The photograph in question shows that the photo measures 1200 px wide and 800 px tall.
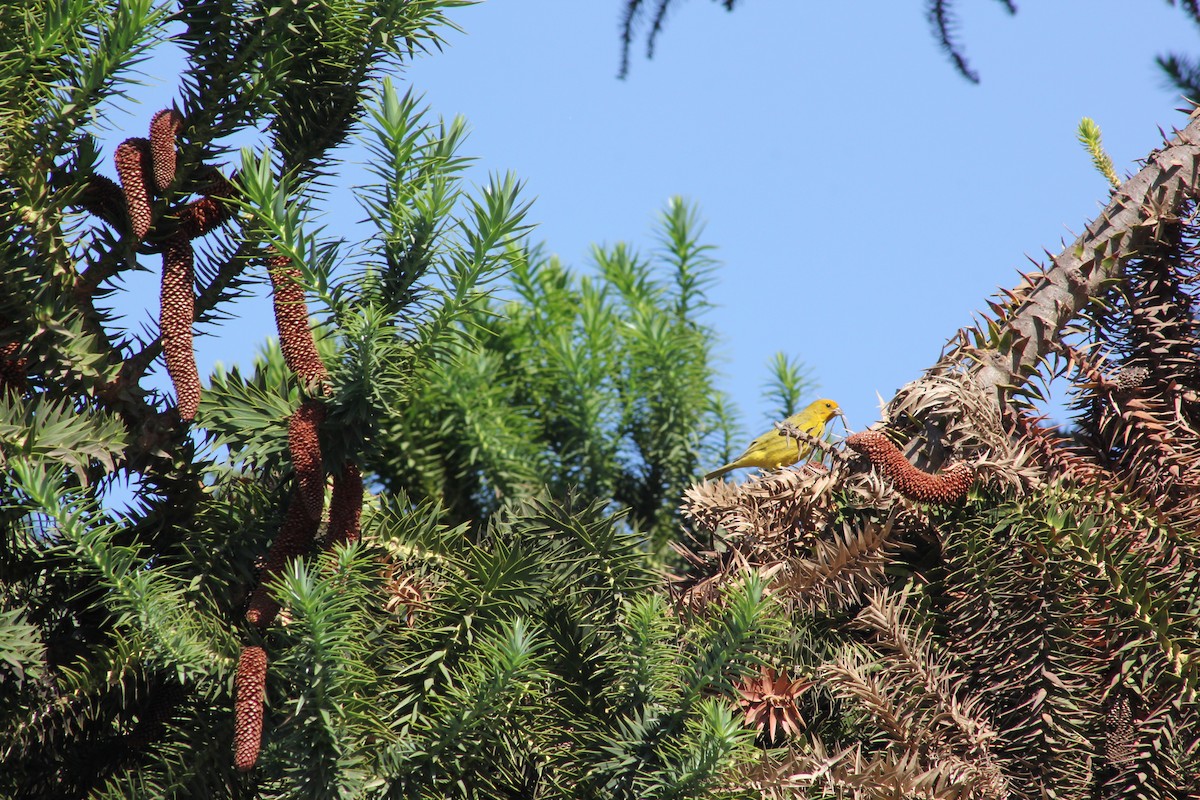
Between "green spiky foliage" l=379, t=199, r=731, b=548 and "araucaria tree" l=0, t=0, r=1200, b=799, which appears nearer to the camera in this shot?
"araucaria tree" l=0, t=0, r=1200, b=799

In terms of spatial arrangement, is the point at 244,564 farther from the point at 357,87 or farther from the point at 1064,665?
the point at 1064,665

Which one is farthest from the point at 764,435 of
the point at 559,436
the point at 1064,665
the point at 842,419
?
the point at 1064,665

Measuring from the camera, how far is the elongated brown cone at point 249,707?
89cm

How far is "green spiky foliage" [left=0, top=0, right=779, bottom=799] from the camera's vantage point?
0.93 m

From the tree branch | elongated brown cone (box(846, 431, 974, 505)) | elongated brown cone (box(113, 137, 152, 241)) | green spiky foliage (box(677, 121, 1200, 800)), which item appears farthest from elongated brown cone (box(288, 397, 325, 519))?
the tree branch

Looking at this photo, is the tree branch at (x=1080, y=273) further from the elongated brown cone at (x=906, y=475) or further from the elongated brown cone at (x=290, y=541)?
the elongated brown cone at (x=290, y=541)

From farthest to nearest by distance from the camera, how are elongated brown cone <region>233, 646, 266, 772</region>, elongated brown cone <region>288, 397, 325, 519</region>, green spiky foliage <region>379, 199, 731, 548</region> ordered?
1. green spiky foliage <region>379, 199, 731, 548</region>
2. elongated brown cone <region>288, 397, 325, 519</region>
3. elongated brown cone <region>233, 646, 266, 772</region>

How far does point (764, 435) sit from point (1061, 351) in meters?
1.21

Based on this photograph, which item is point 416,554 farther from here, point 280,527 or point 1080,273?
point 1080,273

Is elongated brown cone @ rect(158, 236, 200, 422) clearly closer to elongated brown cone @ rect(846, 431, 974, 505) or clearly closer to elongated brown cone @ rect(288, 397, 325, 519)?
elongated brown cone @ rect(288, 397, 325, 519)

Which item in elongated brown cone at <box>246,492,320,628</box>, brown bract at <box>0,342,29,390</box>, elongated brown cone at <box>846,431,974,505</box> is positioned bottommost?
elongated brown cone at <box>246,492,320,628</box>

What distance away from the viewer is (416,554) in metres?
1.17

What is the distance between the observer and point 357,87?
3.92 ft

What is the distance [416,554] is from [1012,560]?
0.63m
